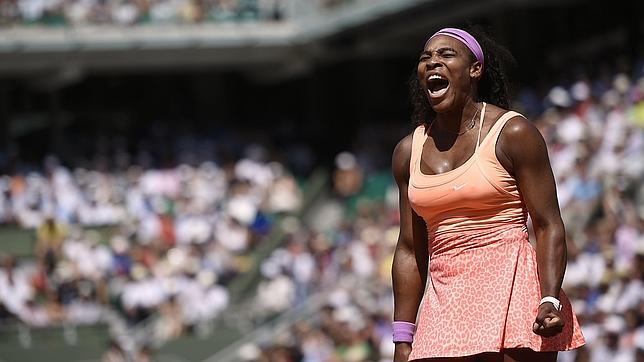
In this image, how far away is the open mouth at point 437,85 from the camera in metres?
4.70

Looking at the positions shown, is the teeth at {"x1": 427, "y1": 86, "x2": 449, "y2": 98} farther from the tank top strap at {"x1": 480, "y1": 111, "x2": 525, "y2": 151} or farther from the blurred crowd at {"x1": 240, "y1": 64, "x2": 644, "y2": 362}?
the blurred crowd at {"x1": 240, "y1": 64, "x2": 644, "y2": 362}

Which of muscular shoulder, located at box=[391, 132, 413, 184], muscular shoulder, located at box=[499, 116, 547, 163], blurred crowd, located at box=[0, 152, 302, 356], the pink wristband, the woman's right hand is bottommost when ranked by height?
blurred crowd, located at box=[0, 152, 302, 356]

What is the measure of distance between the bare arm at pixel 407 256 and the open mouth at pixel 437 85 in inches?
11.9

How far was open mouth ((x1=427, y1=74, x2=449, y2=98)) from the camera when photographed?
185 inches

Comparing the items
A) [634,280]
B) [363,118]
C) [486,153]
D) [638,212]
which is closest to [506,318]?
[486,153]

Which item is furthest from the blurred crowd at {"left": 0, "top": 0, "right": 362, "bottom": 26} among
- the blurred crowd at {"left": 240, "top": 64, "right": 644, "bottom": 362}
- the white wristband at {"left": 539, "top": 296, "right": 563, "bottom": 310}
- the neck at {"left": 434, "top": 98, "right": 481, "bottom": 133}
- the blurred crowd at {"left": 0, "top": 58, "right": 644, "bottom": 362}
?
the white wristband at {"left": 539, "top": 296, "right": 563, "bottom": 310}

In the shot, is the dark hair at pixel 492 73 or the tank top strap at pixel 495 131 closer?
the tank top strap at pixel 495 131

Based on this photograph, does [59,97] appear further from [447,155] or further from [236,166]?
[447,155]

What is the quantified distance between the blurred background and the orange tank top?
216 inches

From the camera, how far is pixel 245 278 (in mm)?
19297

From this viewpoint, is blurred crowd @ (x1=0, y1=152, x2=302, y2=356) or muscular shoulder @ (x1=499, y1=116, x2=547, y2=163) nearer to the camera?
muscular shoulder @ (x1=499, y1=116, x2=547, y2=163)

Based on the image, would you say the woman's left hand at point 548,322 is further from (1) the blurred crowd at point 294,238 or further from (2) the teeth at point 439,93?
(1) the blurred crowd at point 294,238

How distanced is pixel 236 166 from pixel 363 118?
3.92 meters

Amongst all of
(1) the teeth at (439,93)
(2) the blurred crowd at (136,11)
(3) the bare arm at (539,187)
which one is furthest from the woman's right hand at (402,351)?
(2) the blurred crowd at (136,11)
